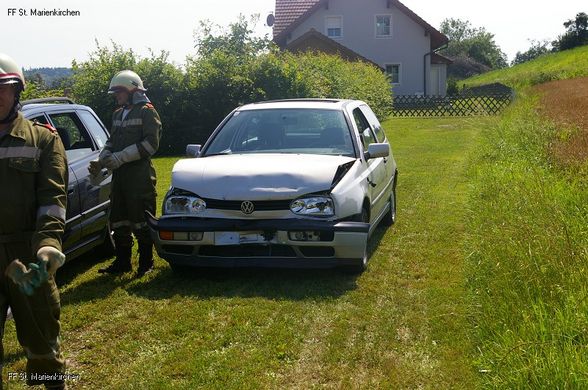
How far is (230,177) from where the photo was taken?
6.00 meters

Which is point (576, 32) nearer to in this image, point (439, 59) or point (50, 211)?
point (439, 59)

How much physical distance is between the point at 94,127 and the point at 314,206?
2836mm

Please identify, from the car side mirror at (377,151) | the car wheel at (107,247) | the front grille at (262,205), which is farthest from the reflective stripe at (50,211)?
the car side mirror at (377,151)

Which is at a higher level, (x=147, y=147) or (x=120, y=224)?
(x=147, y=147)

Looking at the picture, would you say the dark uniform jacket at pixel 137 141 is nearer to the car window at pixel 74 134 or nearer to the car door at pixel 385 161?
the car window at pixel 74 134

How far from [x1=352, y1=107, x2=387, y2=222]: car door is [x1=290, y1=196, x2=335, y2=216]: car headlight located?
0.92m

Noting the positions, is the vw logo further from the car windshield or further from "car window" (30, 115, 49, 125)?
"car window" (30, 115, 49, 125)

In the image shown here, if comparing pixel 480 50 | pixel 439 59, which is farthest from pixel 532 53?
pixel 439 59

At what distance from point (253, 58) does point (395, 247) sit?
43.6 ft

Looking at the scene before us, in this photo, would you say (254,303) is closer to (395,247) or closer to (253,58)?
(395,247)

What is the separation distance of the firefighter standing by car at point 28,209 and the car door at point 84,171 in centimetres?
281

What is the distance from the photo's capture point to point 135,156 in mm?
6137

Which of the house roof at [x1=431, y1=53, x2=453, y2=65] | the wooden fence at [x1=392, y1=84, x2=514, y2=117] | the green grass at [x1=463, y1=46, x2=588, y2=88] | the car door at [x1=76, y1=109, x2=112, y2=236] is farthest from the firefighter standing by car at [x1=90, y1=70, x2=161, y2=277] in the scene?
the house roof at [x1=431, y1=53, x2=453, y2=65]

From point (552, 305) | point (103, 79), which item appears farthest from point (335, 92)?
point (552, 305)
